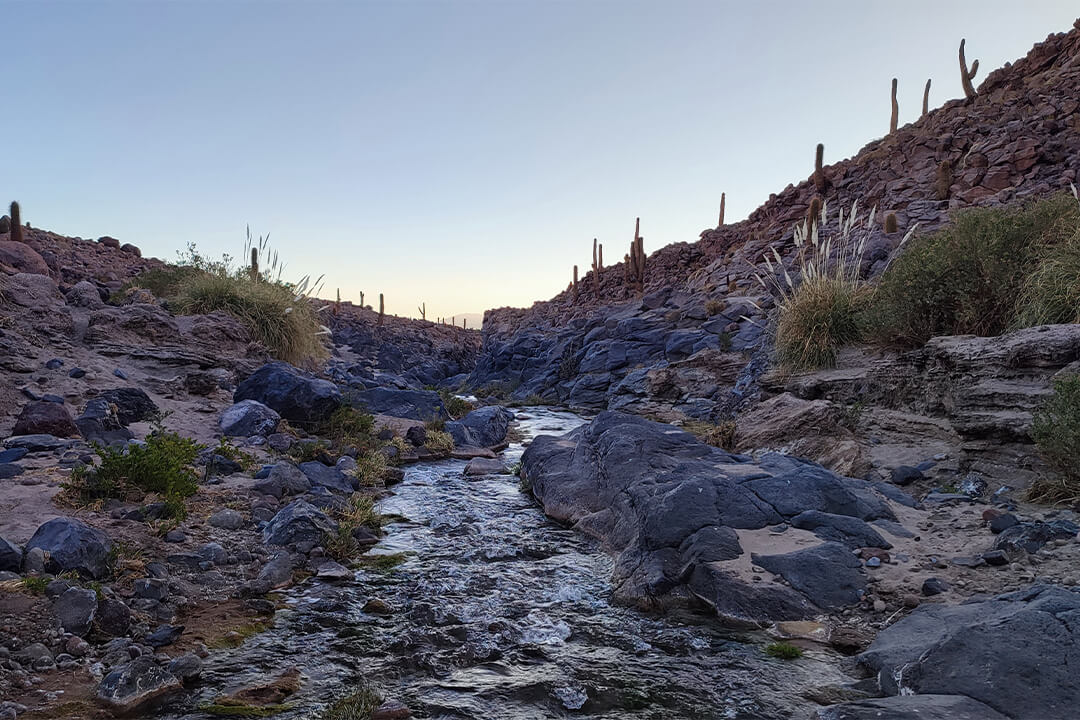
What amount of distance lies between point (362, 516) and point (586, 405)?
618 inches

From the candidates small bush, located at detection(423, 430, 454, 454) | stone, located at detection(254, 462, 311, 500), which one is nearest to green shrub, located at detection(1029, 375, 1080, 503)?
stone, located at detection(254, 462, 311, 500)

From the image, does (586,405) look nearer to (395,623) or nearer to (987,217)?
(987,217)

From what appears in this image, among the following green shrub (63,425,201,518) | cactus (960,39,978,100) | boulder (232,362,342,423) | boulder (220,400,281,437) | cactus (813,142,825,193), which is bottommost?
green shrub (63,425,201,518)

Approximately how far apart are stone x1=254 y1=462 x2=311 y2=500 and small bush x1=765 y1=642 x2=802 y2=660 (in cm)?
538

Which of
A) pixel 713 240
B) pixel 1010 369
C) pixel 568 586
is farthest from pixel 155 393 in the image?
pixel 713 240

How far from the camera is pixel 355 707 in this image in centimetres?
317

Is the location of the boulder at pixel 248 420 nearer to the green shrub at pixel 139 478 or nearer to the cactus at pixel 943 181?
the green shrub at pixel 139 478

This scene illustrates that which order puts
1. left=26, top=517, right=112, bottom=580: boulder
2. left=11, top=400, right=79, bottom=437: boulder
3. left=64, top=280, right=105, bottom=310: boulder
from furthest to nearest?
left=64, top=280, right=105, bottom=310: boulder
left=11, top=400, right=79, bottom=437: boulder
left=26, top=517, right=112, bottom=580: boulder

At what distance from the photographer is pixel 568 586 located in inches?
203

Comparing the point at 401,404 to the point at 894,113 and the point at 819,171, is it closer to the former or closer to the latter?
the point at 819,171

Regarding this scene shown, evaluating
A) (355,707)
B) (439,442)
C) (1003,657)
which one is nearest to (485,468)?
(439,442)

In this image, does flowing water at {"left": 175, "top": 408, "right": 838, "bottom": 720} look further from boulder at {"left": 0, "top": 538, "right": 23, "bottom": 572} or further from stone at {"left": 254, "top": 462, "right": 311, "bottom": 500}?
stone at {"left": 254, "top": 462, "right": 311, "bottom": 500}

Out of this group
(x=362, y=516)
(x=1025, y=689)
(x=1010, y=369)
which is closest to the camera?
(x=1025, y=689)

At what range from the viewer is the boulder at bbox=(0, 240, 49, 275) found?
11.1 meters
